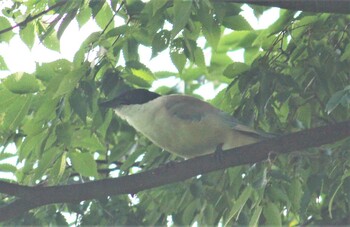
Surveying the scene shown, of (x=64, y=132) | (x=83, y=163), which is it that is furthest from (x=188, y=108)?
(x=64, y=132)

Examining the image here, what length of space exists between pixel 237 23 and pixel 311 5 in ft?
1.96

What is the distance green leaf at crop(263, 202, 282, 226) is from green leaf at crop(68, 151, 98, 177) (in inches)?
38.9

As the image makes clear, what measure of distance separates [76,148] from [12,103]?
0.51 metres

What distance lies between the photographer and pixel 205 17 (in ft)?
12.9

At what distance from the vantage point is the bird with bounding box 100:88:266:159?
4.60 meters

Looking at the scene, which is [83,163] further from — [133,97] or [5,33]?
[5,33]

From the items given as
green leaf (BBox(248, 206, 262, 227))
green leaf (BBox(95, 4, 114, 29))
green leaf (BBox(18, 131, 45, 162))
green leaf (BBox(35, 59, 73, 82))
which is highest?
green leaf (BBox(95, 4, 114, 29))

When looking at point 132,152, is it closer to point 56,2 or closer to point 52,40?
point 52,40

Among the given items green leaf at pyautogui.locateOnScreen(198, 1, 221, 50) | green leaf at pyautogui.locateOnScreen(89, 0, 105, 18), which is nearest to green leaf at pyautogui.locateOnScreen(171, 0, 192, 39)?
green leaf at pyautogui.locateOnScreen(198, 1, 221, 50)

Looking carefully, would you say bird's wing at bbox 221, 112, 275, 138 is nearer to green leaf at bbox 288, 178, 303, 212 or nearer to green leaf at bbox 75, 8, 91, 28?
green leaf at bbox 288, 178, 303, 212

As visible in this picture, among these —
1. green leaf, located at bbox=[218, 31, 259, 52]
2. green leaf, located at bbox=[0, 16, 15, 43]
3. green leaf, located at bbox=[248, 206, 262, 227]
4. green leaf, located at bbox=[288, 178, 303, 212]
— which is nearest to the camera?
green leaf, located at bbox=[248, 206, 262, 227]

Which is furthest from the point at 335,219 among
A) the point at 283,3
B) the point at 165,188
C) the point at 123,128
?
the point at 283,3

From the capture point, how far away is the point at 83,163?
426 cm

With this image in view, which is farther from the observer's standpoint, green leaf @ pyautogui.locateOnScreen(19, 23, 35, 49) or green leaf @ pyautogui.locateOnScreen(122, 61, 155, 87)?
green leaf @ pyautogui.locateOnScreen(19, 23, 35, 49)
